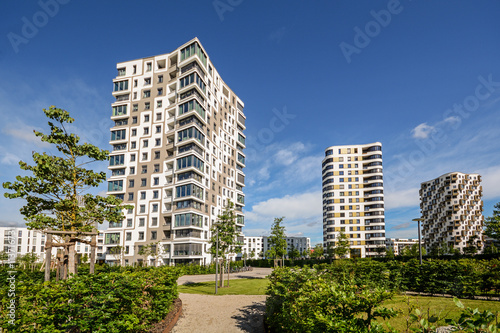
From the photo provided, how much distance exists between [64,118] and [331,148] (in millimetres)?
88082

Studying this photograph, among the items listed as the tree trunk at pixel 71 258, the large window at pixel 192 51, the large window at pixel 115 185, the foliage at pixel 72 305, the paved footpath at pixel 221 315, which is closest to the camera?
the foliage at pixel 72 305

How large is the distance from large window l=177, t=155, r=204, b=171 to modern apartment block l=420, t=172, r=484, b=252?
82.3 m

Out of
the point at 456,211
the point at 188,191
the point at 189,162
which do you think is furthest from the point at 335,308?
the point at 456,211

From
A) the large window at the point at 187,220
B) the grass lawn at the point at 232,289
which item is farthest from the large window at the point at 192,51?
the grass lawn at the point at 232,289

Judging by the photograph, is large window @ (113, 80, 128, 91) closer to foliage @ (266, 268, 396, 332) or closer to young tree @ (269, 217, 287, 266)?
young tree @ (269, 217, 287, 266)

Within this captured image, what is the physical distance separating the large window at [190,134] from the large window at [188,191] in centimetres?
913

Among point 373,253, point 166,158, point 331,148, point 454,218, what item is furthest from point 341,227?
point 166,158

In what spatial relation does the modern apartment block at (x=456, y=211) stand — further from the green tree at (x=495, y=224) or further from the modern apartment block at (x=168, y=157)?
the modern apartment block at (x=168, y=157)

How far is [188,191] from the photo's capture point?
49844 mm

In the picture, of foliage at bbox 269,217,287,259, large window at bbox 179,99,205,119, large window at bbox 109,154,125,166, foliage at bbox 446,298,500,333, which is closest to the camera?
foliage at bbox 446,298,500,333

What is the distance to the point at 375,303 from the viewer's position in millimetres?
4645

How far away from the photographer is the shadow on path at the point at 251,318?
11320 millimetres

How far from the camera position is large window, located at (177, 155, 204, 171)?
5072 cm

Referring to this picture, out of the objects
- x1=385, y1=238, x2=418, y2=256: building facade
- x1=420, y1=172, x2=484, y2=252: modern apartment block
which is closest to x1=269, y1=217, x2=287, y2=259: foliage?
x1=420, y1=172, x2=484, y2=252: modern apartment block
